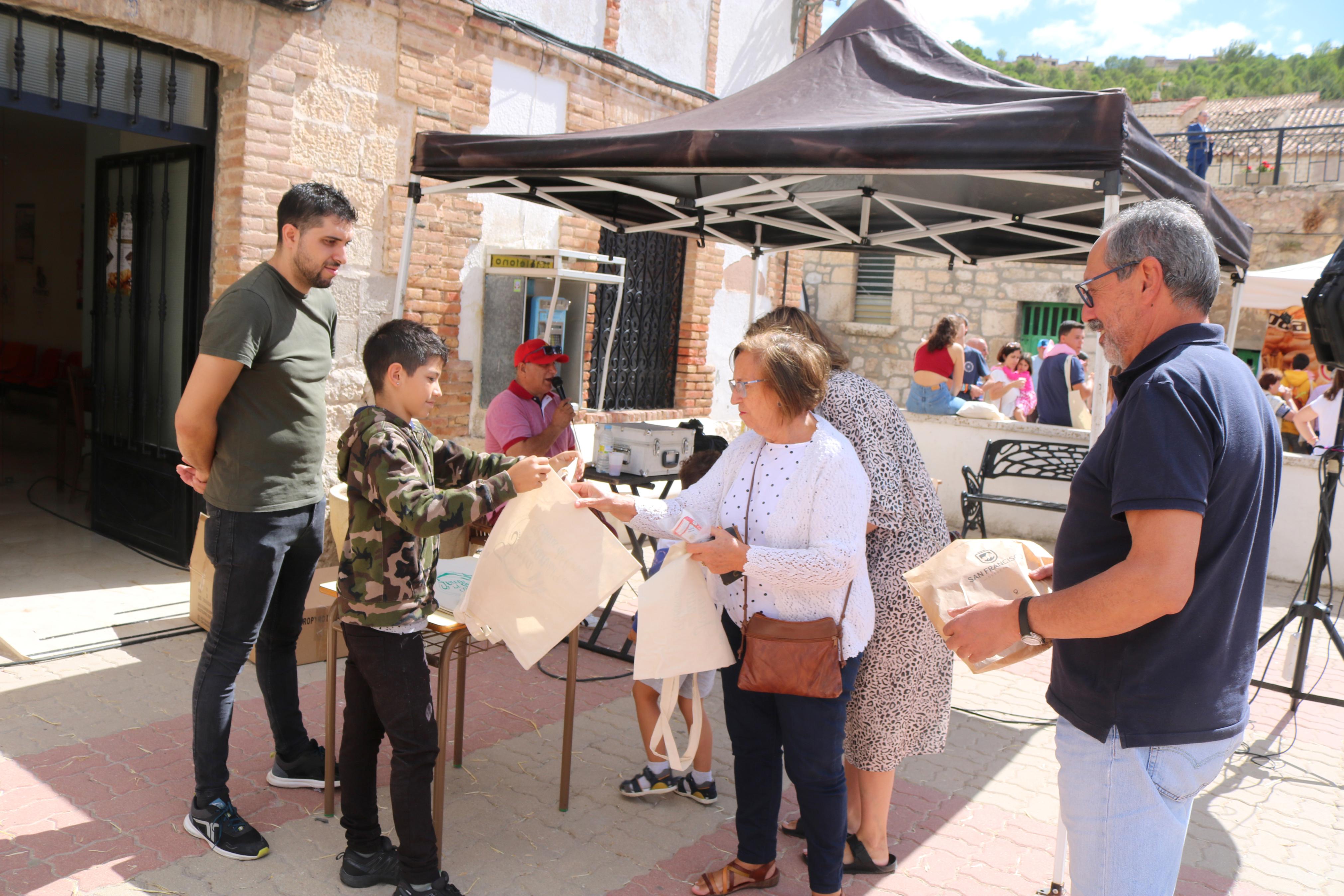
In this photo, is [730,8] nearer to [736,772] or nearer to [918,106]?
[918,106]

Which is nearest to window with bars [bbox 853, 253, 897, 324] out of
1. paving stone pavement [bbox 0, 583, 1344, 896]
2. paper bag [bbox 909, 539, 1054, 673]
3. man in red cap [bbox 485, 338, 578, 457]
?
paving stone pavement [bbox 0, 583, 1344, 896]

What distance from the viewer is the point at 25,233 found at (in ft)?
32.5

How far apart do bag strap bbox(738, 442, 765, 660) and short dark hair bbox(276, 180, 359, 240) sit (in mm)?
1538

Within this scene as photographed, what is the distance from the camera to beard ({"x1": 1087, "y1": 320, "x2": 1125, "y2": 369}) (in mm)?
1887

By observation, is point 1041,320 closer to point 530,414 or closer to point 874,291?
point 874,291

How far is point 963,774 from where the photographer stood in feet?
12.8

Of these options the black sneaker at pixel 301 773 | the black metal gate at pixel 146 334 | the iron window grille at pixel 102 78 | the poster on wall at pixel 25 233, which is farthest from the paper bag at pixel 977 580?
the poster on wall at pixel 25 233

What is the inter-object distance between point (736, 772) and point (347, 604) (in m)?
1.23

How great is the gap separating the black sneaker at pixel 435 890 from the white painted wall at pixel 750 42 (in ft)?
27.6

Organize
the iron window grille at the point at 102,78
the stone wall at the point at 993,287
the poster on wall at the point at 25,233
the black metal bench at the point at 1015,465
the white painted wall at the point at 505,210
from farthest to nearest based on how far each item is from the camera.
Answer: the stone wall at the point at 993,287
the poster on wall at the point at 25,233
the black metal bench at the point at 1015,465
the white painted wall at the point at 505,210
the iron window grille at the point at 102,78

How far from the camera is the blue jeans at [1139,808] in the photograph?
5.64 feet

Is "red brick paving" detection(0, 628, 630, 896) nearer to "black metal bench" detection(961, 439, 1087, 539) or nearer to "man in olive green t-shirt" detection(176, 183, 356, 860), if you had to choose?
"man in olive green t-shirt" detection(176, 183, 356, 860)

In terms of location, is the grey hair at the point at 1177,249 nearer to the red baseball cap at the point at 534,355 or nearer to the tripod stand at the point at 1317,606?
the red baseball cap at the point at 534,355

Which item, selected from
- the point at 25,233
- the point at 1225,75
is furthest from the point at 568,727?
the point at 1225,75
